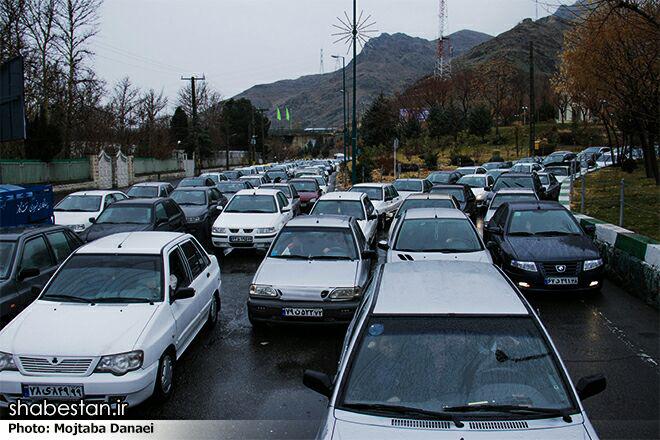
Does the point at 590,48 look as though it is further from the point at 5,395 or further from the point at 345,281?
the point at 5,395

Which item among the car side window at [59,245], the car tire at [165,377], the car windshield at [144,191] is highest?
the car windshield at [144,191]

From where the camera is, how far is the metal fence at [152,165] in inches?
2074

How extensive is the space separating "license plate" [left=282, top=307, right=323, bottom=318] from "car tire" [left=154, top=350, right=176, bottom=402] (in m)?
1.86

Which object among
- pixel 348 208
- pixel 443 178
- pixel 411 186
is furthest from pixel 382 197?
pixel 443 178

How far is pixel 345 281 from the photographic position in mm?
7930

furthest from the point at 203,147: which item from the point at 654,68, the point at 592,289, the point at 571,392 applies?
the point at 571,392

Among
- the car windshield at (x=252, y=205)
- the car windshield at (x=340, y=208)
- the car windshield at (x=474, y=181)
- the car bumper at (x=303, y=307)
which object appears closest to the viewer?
the car bumper at (x=303, y=307)

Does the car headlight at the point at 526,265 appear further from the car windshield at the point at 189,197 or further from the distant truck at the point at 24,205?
the car windshield at the point at 189,197

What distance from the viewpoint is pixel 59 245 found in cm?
887

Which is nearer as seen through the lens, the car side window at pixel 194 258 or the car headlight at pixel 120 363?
the car headlight at pixel 120 363

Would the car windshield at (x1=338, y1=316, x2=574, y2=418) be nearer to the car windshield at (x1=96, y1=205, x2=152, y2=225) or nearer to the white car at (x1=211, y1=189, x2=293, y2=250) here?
the white car at (x1=211, y1=189, x2=293, y2=250)

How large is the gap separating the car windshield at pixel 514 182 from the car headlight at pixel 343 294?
14810 millimetres

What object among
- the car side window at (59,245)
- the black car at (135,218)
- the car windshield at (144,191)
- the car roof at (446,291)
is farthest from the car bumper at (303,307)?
the car windshield at (144,191)

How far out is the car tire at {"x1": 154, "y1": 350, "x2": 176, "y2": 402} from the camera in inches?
224
